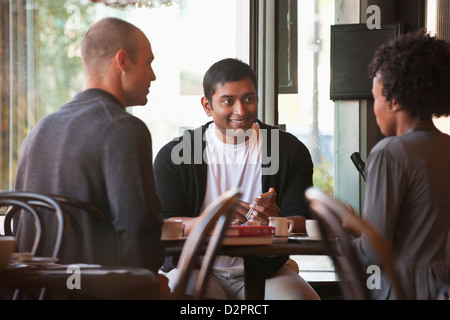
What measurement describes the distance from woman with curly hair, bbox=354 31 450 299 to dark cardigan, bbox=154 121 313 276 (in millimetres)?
1133

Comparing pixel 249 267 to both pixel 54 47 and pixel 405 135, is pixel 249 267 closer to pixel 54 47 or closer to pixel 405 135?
pixel 405 135

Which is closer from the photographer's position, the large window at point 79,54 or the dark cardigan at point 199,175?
the dark cardigan at point 199,175

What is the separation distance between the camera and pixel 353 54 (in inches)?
186

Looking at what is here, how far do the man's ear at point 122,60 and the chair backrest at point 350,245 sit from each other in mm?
1197

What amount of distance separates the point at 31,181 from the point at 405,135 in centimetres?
111

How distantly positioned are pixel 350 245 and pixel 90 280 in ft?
1.64

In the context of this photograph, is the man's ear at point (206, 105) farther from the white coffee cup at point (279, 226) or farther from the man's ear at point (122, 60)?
the white coffee cup at point (279, 226)

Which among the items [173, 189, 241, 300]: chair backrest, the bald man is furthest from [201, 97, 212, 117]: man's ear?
[173, 189, 241, 300]: chair backrest

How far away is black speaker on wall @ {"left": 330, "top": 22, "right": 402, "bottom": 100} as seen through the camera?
4.70 m

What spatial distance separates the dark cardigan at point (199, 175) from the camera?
312 centimetres

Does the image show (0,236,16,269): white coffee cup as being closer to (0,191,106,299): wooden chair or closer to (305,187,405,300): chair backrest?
(0,191,106,299): wooden chair

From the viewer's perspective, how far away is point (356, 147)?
16.2 ft

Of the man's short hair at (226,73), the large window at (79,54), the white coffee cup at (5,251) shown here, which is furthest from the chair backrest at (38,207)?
the large window at (79,54)

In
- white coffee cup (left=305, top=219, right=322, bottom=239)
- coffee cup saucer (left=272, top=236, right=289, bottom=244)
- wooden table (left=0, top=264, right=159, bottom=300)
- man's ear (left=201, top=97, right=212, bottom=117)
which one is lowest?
coffee cup saucer (left=272, top=236, right=289, bottom=244)
